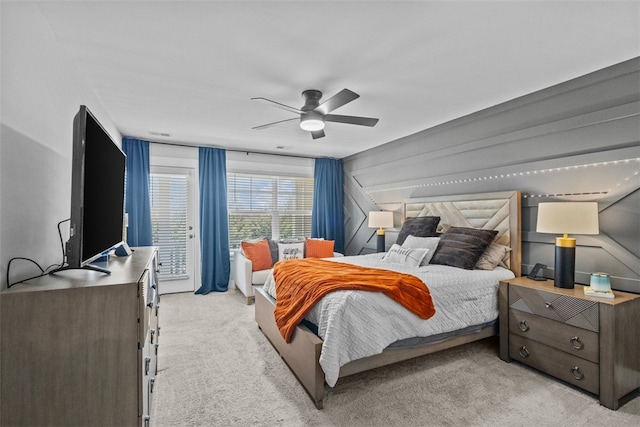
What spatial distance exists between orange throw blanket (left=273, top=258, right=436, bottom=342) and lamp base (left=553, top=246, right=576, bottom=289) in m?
1.06

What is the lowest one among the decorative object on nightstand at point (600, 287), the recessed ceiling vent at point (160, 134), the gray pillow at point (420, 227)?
the decorative object on nightstand at point (600, 287)

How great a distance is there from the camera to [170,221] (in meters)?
4.96

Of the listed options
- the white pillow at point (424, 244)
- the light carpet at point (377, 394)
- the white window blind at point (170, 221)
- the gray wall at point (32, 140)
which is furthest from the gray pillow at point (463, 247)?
the white window blind at point (170, 221)

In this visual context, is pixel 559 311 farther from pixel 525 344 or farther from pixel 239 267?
pixel 239 267

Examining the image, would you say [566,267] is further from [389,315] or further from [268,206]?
[268,206]

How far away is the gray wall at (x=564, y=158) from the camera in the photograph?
239 centimetres

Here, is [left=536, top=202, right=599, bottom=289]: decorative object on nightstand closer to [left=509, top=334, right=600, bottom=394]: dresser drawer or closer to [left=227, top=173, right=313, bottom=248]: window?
[left=509, top=334, right=600, bottom=394]: dresser drawer

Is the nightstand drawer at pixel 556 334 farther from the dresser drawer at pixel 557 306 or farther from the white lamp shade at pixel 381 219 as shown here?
the white lamp shade at pixel 381 219

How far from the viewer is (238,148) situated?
5.27 metres

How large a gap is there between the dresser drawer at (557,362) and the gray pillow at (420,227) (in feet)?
4.76

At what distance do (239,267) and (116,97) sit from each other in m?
2.70

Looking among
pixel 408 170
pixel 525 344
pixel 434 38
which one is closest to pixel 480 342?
pixel 525 344

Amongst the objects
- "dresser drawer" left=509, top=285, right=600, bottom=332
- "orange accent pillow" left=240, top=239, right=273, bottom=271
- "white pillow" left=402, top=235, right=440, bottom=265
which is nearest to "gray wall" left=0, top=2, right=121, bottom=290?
"orange accent pillow" left=240, top=239, right=273, bottom=271

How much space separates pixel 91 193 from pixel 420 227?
3.35m
